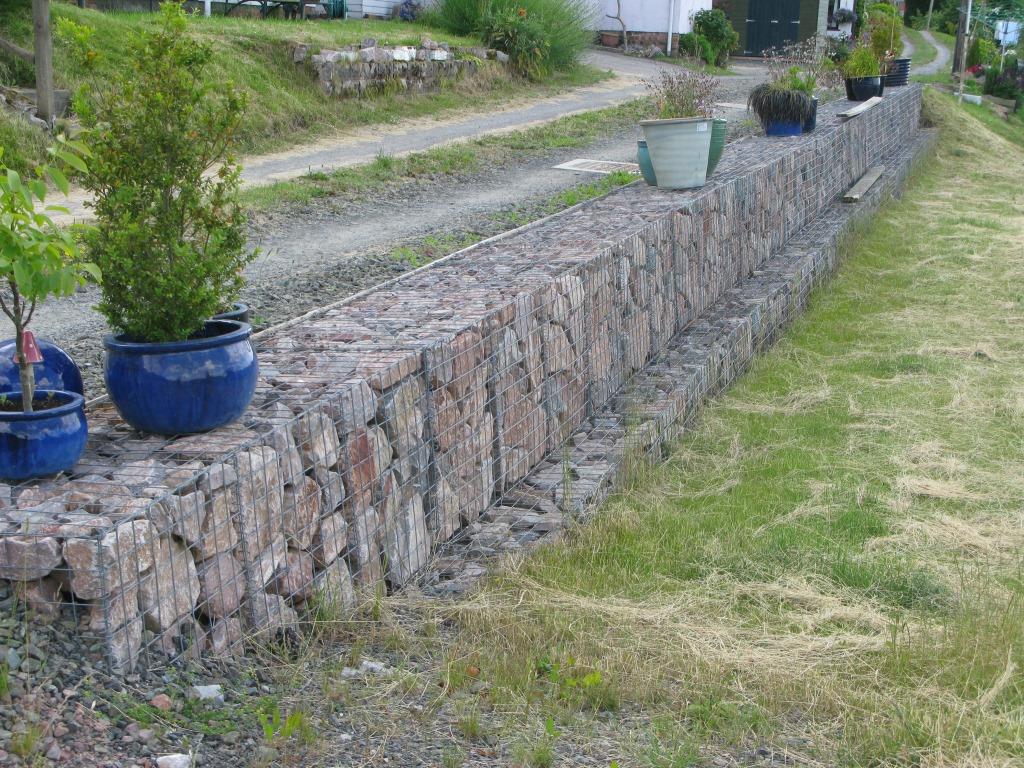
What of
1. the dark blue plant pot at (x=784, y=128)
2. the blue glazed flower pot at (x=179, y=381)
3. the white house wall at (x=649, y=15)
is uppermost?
the white house wall at (x=649, y=15)

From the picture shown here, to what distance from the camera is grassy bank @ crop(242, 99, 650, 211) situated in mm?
9852

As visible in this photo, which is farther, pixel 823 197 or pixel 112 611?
pixel 823 197

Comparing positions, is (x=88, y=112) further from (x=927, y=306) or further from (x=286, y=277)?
(x=927, y=306)

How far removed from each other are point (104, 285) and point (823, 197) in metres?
10.4

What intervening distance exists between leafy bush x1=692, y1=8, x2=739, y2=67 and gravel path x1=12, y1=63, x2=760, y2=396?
52.6 feet

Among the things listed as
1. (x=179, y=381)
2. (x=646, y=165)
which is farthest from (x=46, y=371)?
(x=646, y=165)

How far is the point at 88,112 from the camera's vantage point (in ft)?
11.5

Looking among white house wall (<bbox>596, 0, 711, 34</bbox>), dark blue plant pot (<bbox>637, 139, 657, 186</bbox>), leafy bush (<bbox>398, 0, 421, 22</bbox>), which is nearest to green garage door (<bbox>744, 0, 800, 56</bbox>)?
white house wall (<bbox>596, 0, 711, 34</bbox>)

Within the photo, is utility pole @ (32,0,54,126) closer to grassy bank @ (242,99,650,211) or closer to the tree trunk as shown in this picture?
grassy bank @ (242,99,650,211)

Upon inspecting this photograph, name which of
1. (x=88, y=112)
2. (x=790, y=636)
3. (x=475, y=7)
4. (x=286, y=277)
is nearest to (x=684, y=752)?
(x=790, y=636)

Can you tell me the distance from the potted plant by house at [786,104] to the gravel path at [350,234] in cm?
156

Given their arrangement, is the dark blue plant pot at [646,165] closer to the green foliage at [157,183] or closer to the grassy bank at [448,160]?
the grassy bank at [448,160]

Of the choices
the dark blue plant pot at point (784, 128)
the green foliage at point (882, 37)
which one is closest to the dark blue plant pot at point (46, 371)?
the dark blue plant pot at point (784, 128)

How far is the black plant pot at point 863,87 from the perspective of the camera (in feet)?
56.0
